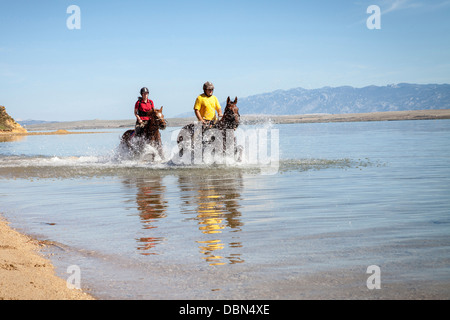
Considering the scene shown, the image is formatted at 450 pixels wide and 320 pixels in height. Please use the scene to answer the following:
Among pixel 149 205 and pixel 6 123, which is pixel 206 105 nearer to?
pixel 149 205

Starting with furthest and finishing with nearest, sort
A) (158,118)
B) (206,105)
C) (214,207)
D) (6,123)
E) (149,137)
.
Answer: (6,123) → (149,137) → (158,118) → (206,105) → (214,207)

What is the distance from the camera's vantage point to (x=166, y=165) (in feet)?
59.3

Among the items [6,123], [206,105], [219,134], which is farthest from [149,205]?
[6,123]

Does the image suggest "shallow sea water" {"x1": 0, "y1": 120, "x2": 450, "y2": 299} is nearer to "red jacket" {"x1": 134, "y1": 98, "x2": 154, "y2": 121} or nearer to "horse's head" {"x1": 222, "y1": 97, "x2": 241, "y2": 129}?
"horse's head" {"x1": 222, "y1": 97, "x2": 241, "y2": 129}

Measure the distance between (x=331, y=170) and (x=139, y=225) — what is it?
8.75 metres

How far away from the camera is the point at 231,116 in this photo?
16203 mm

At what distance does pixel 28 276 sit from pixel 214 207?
168 inches

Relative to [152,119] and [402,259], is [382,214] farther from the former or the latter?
[152,119]

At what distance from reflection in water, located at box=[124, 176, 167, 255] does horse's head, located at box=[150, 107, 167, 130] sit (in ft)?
11.9

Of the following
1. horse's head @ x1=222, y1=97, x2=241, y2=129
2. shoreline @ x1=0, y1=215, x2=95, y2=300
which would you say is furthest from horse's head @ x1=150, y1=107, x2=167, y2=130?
shoreline @ x1=0, y1=215, x2=95, y2=300

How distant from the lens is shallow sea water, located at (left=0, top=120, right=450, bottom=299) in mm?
4582

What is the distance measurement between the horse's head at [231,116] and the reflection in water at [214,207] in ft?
7.94

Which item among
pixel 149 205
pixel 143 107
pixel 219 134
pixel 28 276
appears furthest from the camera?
pixel 143 107

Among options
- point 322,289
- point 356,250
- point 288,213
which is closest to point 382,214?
point 288,213
